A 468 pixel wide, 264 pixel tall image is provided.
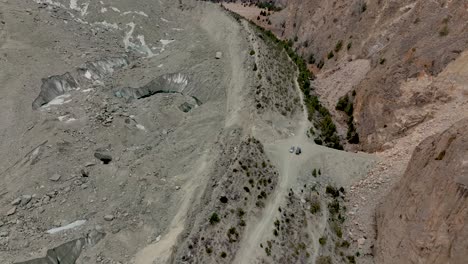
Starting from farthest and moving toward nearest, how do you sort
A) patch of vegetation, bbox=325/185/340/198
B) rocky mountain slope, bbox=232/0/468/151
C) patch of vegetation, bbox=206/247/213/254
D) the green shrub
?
the green shrub → rocky mountain slope, bbox=232/0/468/151 → patch of vegetation, bbox=325/185/340/198 → patch of vegetation, bbox=206/247/213/254

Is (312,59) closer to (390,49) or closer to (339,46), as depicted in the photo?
(339,46)

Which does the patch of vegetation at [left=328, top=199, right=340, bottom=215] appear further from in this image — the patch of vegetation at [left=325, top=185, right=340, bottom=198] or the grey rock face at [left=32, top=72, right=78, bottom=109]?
the grey rock face at [left=32, top=72, right=78, bottom=109]

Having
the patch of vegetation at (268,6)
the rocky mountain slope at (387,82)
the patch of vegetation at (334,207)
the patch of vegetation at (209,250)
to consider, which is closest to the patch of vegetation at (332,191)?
the patch of vegetation at (334,207)

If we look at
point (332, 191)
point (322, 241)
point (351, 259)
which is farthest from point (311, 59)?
point (351, 259)

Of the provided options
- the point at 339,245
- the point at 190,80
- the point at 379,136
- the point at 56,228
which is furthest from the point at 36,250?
the point at 379,136

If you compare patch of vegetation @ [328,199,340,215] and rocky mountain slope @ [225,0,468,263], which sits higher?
rocky mountain slope @ [225,0,468,263]

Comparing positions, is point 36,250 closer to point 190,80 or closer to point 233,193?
point 233,193

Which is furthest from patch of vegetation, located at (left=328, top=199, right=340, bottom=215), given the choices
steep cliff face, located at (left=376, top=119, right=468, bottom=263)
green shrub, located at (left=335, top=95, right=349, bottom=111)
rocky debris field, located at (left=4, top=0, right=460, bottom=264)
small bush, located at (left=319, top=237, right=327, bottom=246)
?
green shrub, located at (left=335, top=95, right=349, bottom=111)
